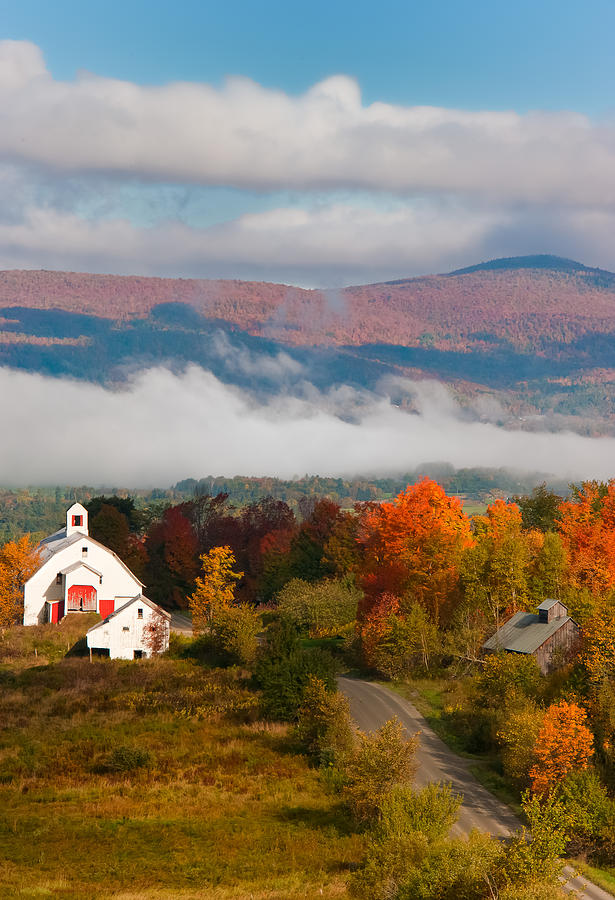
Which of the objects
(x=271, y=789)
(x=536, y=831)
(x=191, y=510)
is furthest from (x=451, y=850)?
(x=191, y=510)

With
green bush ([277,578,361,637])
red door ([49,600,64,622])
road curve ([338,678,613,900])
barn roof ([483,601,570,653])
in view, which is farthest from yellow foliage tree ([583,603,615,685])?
red door ([49,600,64,622])

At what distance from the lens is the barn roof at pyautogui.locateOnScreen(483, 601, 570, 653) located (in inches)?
2680

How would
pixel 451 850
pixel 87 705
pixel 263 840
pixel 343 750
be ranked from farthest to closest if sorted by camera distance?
pixel 87 705
pixel 343 750
pixel 263 840
pixel 451 850

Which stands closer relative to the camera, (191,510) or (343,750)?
(343,750)

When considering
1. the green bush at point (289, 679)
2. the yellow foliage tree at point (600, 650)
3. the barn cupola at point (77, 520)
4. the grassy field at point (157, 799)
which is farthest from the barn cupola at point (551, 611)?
the barn cupola at point (77, 520)

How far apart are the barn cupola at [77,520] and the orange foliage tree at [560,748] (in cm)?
7539

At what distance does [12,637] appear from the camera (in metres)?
95.6

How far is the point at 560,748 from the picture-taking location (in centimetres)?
4750

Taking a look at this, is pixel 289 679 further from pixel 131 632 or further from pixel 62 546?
pixel 62 546

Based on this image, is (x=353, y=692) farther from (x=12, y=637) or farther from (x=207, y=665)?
(x=12, y=637)

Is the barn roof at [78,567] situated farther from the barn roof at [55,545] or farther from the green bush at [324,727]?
the green bush at [324,727]

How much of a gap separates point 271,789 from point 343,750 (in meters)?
5.81

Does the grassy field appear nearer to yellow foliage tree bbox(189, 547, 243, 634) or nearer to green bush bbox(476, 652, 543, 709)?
green bush bbox(476, 652, 543, 709)

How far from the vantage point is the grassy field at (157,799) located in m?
40.6
